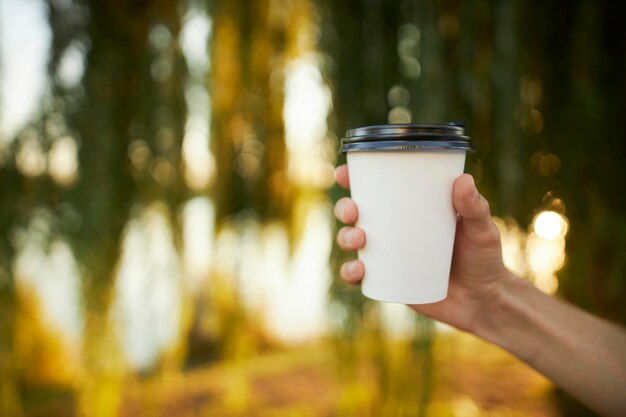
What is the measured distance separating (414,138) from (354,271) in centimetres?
23

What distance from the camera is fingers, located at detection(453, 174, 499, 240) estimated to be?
1.85ft

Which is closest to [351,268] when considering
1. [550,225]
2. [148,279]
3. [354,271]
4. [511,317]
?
[354,271]

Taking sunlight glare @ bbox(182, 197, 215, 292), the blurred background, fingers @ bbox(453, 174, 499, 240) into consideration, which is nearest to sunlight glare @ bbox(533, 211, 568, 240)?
the blurred background

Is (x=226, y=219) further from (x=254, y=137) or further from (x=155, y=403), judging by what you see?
(x=155, y=403)

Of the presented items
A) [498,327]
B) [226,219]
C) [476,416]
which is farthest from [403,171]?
[476,416]

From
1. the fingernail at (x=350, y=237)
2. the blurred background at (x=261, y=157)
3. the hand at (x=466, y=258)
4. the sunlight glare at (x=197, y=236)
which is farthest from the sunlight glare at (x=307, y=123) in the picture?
the fingernail at (x=350, y=237)

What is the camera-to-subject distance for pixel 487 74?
1045 millimetres

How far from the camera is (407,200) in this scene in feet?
1.85

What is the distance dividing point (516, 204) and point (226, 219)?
0.79 metres

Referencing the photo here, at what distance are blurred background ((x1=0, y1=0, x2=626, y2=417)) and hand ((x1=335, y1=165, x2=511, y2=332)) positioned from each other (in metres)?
0.35

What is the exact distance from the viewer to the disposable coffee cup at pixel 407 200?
0.54 metres

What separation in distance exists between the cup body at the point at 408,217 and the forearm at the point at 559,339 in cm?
21

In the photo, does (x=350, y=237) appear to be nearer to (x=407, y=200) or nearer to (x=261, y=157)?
(x=407, y=200)

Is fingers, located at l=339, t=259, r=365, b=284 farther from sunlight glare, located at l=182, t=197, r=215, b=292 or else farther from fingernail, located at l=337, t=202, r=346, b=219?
sunlight glare, located at l=182, t=197, r=215, b=292
